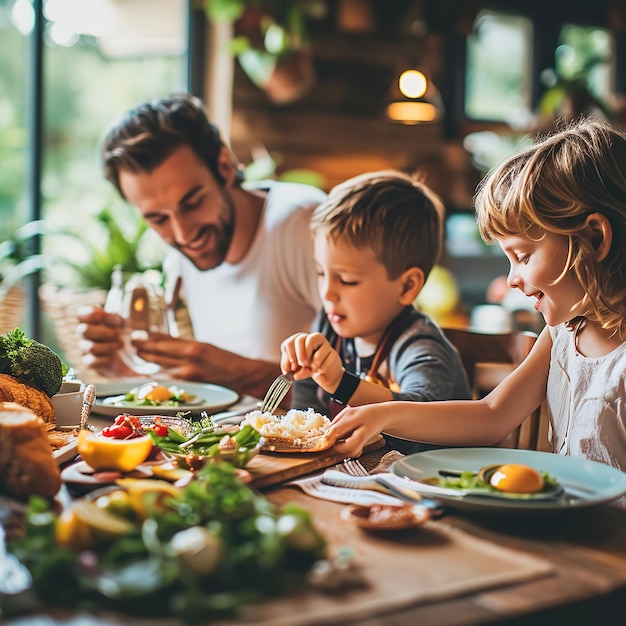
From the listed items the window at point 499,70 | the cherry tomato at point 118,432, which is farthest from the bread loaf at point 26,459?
the window at point 499,70

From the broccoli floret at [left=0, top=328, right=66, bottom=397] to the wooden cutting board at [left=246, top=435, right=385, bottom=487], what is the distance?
0.39m

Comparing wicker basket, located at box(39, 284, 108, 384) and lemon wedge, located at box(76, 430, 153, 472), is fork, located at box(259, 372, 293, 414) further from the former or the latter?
wicker basket, located at box(39, 284, 108, 384)

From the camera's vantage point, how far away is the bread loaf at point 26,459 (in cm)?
110

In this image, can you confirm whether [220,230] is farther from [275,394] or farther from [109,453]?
[109,453]

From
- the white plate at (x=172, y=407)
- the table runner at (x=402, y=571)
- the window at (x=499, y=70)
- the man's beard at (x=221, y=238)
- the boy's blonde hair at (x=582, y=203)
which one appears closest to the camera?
the table runner at (x=402, y=571)

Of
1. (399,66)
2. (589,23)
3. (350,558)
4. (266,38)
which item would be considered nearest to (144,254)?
(266,38)

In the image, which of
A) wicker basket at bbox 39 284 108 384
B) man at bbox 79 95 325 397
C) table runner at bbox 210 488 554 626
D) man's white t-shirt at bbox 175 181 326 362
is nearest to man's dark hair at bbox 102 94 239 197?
man at bbox 79 95 325 397

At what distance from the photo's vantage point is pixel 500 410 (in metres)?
1.58

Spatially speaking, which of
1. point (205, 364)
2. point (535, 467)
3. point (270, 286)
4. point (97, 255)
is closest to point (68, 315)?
point (97, 255)

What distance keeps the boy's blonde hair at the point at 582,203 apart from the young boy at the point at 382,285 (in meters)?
0.38

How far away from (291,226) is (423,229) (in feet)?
2.33

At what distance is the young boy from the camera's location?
182cm

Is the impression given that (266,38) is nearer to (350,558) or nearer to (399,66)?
(399,66)

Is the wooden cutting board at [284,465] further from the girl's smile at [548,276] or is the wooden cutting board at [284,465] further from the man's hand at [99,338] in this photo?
the man's hand at [99,338]
